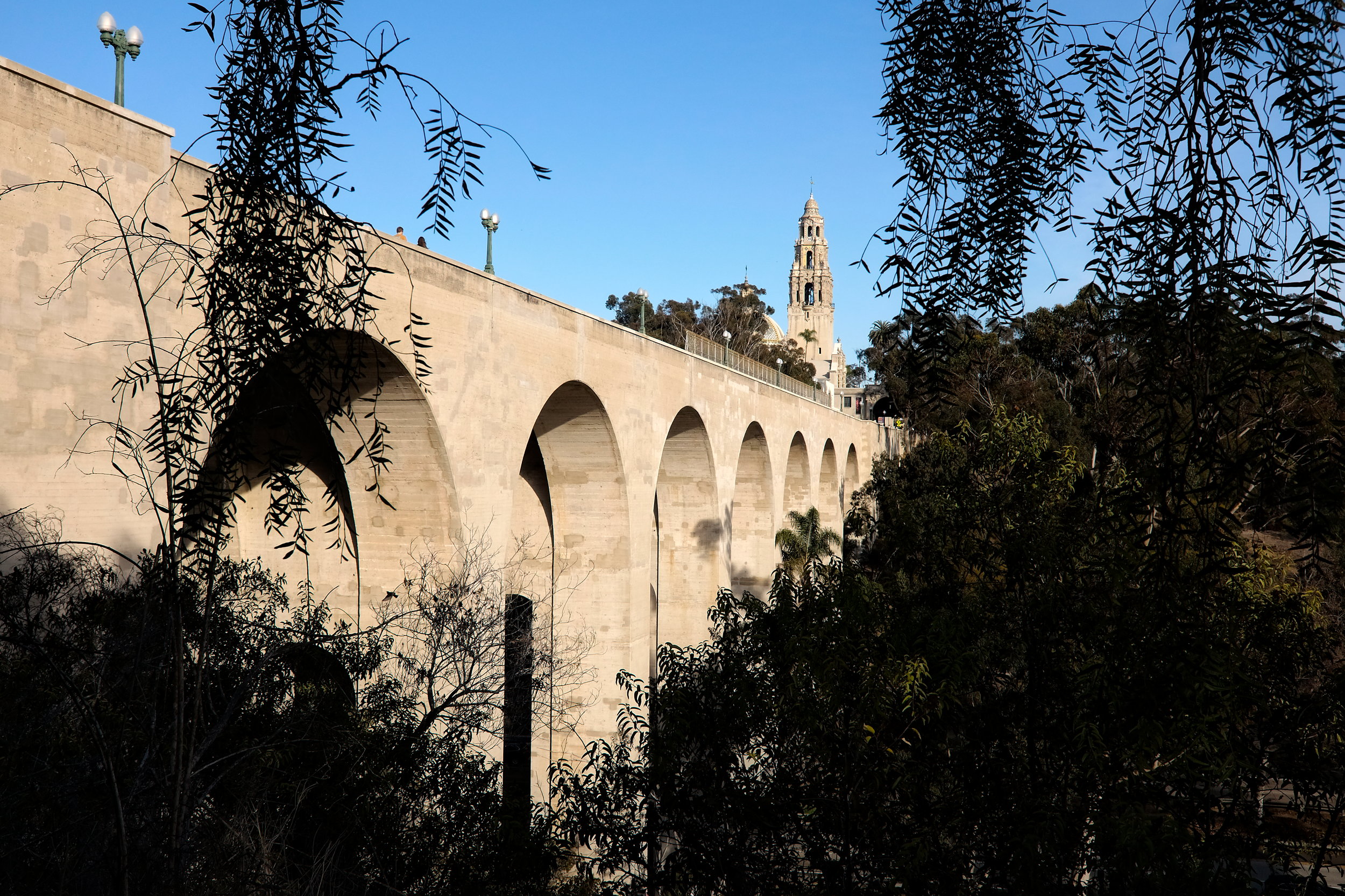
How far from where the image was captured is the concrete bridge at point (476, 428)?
481 cm

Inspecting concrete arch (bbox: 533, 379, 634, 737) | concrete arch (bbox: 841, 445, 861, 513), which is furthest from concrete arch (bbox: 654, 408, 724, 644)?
concrete arch (bbox: 841, 445, 861, 513)

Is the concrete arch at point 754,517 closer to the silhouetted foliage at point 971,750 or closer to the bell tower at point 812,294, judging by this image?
the silhouetted foliage at point 971,750

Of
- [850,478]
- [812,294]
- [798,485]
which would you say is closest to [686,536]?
[798,485]

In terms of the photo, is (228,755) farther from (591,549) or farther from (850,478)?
(850,478)

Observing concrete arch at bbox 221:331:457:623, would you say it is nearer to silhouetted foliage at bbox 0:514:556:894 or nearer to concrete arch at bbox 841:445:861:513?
silhouetted foliage at bbox 0:514:556:894

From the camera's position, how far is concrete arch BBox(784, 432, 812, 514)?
2322 cm

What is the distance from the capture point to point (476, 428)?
8.60 meters

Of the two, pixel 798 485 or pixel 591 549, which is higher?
pixel 798 485

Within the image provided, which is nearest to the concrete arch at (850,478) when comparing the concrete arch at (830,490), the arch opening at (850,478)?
the arch opening at (850,478)

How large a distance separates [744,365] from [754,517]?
129 inches

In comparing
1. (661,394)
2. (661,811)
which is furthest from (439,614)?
(661,394)

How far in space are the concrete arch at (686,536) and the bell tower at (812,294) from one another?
1132 inches

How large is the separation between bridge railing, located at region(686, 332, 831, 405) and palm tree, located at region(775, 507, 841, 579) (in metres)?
3.02

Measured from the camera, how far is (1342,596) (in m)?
11.6
